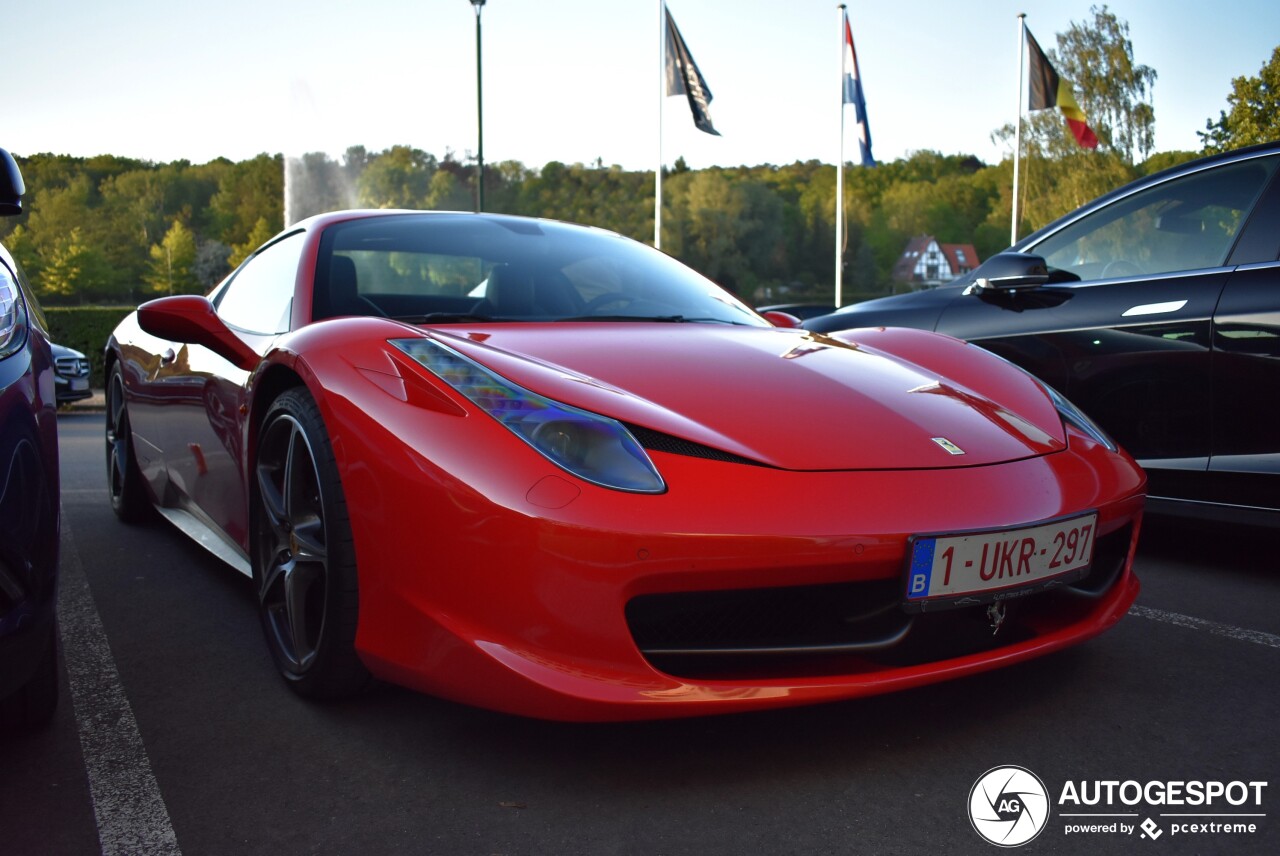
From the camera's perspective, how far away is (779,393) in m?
2.32

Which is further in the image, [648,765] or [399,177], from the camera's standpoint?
[399,177]

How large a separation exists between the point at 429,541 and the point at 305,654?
0.60 meters

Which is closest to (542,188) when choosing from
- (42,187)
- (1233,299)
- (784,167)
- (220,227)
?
(784,167)

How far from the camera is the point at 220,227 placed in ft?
310

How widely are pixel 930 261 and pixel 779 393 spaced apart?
100 metres

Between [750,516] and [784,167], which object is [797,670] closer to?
[750,516]

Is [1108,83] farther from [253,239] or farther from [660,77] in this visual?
[253,239]

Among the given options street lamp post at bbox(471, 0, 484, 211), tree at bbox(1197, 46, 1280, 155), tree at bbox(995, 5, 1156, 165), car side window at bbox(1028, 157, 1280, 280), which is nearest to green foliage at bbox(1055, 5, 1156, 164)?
tree at bbox(995, 5, 1156, 165)

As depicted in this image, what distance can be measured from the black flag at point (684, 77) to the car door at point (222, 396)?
15.6 m

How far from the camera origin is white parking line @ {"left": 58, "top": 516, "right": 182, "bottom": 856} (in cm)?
177

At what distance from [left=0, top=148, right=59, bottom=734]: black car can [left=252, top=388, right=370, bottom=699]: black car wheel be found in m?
0.47

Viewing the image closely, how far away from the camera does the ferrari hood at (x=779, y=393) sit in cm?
207

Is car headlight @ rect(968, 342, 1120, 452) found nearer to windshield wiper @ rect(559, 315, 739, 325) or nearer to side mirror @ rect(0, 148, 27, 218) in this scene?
windshield wiper @ rect(559, 315, 739, 325)

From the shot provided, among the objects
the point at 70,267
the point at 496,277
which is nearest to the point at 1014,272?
the point at 496,277
